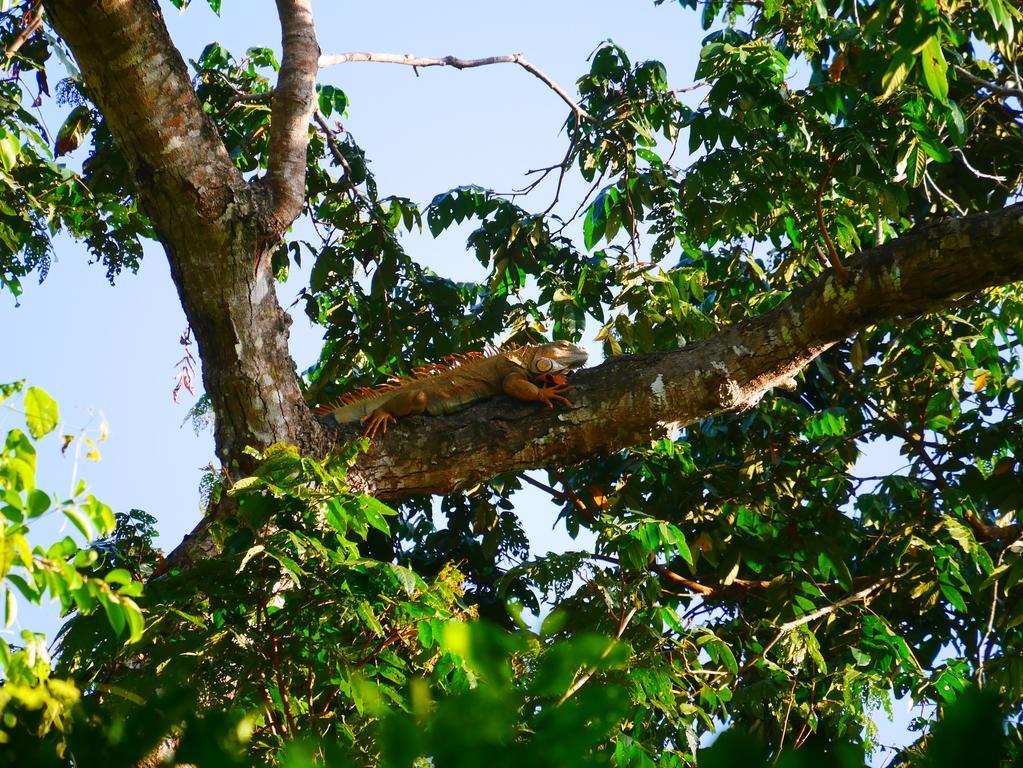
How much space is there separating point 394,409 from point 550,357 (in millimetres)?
925

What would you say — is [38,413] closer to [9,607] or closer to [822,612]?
[9,607]

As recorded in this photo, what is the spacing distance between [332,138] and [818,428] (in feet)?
9.99

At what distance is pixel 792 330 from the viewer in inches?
159

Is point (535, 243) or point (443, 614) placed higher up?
point (535, 243)

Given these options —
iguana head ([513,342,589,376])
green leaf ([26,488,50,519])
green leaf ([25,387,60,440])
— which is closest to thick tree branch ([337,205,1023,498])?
→ iguana head ([513,342,589,376])

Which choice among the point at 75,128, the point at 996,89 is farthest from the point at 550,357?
the point at 75,128

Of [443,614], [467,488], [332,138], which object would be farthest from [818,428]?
[443,614]

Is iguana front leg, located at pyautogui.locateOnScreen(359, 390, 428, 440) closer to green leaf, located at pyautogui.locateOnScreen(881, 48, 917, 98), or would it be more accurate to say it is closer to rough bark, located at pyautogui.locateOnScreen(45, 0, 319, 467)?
rough bark, located at pyautogui.locateOnScreen(45, 0, 319, 467)

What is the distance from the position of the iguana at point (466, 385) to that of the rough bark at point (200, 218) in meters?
0.51

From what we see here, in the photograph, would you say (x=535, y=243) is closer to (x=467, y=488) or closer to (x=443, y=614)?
(x=467, y=488)

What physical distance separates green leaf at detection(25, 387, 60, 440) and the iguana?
2.22 m

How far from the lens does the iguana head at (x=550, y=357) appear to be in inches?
188

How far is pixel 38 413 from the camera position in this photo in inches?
74.9

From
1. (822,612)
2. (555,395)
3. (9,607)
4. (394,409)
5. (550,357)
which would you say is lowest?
(9,607)
